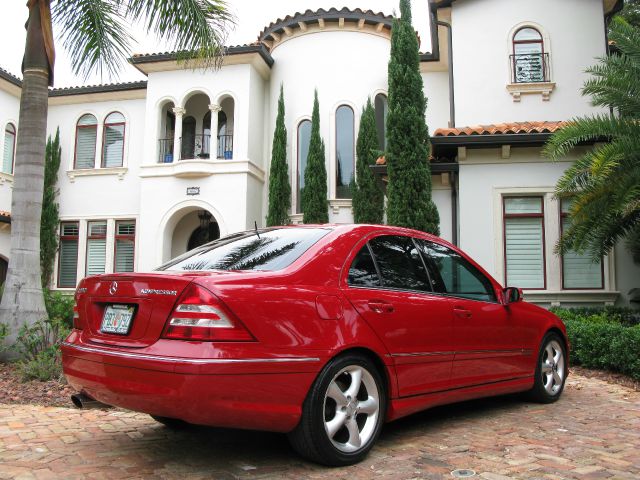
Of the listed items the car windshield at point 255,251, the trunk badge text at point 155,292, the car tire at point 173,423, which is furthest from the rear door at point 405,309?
the car tire at point 173,423

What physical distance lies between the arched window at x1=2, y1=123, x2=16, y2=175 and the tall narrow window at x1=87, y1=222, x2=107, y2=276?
3697 millimetres

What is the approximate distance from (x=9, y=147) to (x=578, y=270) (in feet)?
60.6

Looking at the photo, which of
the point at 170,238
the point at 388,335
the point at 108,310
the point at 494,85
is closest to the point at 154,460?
the point at 108,310

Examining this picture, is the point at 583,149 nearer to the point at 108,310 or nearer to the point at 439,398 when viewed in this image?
the point at 439,398

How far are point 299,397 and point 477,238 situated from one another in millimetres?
8465

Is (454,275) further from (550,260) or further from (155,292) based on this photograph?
(550,260)

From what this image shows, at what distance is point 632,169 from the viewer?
28.5 ft

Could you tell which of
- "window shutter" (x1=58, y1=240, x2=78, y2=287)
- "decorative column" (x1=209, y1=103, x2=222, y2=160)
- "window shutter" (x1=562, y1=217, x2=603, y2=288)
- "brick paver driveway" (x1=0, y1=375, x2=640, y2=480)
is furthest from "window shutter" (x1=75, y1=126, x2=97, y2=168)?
"brick paver driveway" (x1=0, y1=375, x2=640, y2=480)

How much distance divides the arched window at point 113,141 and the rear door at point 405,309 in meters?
17.1

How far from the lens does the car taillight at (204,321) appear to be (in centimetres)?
314

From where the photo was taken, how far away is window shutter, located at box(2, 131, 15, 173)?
19797 mm

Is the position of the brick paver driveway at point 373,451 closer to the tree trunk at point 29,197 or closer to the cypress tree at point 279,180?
the tree trunk at point 29,197

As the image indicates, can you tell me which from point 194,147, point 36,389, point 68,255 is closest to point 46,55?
point 36,389

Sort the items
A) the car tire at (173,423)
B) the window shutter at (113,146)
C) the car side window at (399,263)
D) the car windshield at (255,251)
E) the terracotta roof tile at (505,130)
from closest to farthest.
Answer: the car windshield at (255,251) → the car side window at (399,263) → the car tire at (173,423) → the terracotta roof tile at (505,130) → the window shutter at (113,146)
